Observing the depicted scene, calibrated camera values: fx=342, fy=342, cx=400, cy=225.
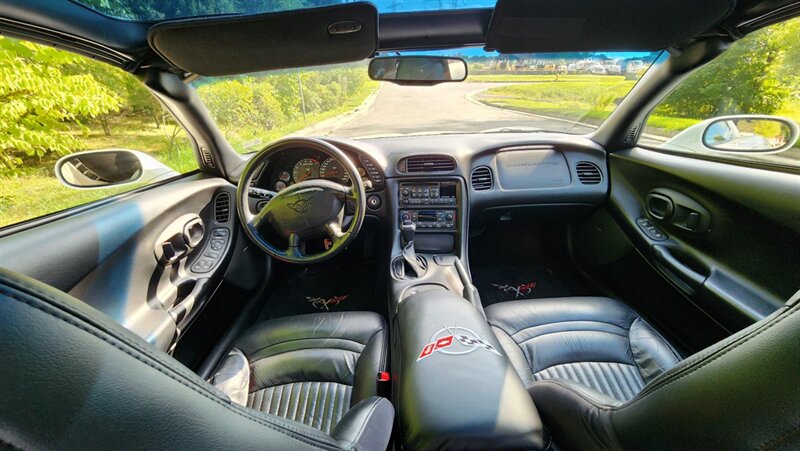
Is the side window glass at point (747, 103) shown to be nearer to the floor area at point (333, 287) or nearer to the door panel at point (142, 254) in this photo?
the floor area at point (333, 287)

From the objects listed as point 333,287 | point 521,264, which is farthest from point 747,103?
point 333,287

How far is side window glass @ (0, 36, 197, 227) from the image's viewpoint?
5.27 ft

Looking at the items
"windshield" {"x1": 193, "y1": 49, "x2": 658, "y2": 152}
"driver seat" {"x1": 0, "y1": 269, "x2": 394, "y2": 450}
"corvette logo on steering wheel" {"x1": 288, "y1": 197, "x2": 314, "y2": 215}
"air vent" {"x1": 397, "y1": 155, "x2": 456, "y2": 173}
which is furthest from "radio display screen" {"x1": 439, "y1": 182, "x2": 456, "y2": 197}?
"driver seat" {"x1": 0, "y1": 269, "x2": 394, "y2": 450}

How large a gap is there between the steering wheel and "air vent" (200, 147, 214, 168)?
620 mm

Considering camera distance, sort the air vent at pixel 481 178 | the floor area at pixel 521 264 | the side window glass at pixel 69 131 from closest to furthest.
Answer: the side window glass at pixel 69 131 < the air vent at pixel 481 178 < the floor area at pixel 521 264

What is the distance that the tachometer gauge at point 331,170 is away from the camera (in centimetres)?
227

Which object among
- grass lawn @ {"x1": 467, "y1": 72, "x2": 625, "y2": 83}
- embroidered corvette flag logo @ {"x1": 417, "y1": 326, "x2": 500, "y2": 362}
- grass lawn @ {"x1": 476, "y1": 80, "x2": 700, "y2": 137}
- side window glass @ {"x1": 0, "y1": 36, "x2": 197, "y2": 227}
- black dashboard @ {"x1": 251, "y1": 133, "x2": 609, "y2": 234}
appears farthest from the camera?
black dashboard @ {"x1": 251, "y1": 133, "x2": 609, "y2": 234}

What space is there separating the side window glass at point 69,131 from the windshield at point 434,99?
1.33ft

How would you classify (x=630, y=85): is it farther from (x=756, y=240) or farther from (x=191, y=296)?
(x=191, y=296)

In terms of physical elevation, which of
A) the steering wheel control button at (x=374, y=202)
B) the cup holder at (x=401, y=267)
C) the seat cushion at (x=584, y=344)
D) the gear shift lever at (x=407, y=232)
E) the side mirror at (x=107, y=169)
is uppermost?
the side mirror at (x=107, y=169)

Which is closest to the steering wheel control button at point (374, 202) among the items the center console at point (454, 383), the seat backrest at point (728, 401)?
the center console at point (454, 383)

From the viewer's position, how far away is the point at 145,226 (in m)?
1.65

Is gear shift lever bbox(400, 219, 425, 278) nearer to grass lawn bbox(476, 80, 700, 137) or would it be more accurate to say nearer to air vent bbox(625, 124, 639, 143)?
grass lawn bbox(476, 80, 700, 137)

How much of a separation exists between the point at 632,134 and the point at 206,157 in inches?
119
